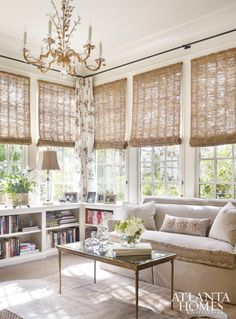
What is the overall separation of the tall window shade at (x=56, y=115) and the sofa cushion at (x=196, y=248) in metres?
2.38

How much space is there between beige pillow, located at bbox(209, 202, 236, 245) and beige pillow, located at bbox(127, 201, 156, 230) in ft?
2.83

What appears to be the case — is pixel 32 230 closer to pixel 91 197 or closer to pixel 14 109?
pixel 91 197

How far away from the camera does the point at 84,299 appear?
318cm

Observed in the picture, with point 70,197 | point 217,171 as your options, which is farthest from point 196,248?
point 70,197

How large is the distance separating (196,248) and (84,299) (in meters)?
1.18

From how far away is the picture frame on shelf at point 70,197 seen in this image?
17.6 feet

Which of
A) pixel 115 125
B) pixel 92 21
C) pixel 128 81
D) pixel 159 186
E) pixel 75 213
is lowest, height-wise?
pixel 75 213

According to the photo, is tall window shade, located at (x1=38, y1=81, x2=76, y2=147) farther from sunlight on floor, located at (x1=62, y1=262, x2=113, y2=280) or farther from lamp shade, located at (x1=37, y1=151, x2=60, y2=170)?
sunlight on floor, located at (x1=62, y1=262, x2=113, y2=280)

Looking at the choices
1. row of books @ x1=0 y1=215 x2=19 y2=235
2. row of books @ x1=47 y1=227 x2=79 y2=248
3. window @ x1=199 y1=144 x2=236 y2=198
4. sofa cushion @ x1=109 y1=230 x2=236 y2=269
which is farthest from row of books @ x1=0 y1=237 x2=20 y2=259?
window @ x1=199 y1=144 x2=236 y2=198

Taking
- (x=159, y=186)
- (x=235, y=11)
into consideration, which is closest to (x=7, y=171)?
(x=159, y=186)

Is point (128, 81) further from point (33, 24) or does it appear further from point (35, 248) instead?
point (35, 248)

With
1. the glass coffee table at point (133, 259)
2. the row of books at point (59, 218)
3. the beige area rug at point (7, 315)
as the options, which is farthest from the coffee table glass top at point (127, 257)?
the row of books at point (59, 218)

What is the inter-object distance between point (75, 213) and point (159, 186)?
4.90 ft

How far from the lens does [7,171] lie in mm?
4902
